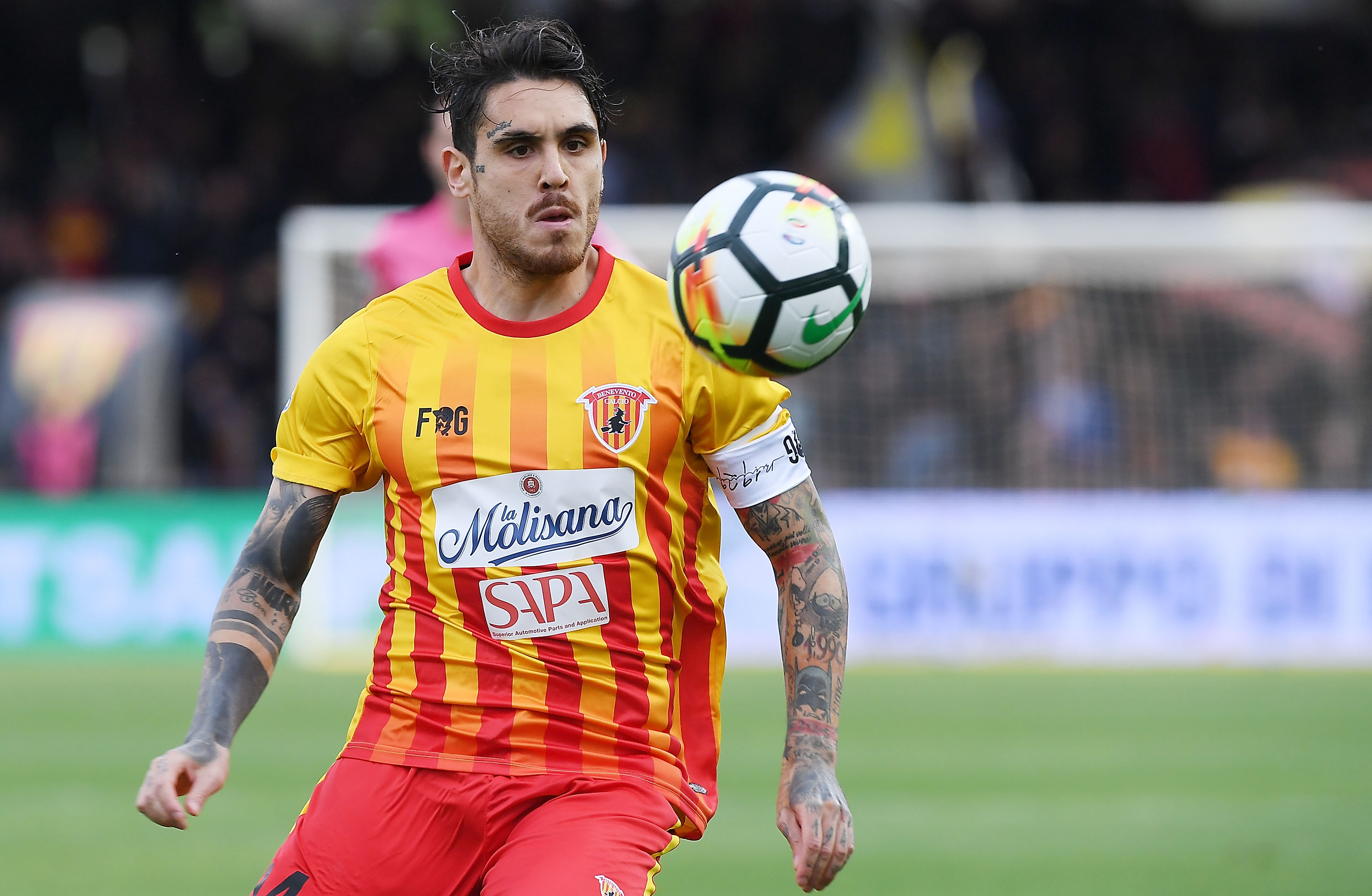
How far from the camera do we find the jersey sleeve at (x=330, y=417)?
358cm

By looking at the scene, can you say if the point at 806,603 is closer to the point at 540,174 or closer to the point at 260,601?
the point at 540,174

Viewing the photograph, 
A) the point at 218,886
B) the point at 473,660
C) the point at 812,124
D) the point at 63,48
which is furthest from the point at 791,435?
the point at 63,48

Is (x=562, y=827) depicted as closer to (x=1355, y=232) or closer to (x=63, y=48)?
(x=1355, y=232)

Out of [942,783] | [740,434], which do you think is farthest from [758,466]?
[942,783]

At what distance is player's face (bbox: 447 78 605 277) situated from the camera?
3.52 metres

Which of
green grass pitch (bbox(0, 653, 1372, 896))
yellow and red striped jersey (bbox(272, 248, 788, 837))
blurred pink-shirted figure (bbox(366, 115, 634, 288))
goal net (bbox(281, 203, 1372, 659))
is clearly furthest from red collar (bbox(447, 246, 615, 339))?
goal net (bbox(281, 203, 1372, 659))

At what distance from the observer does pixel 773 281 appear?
335 cm

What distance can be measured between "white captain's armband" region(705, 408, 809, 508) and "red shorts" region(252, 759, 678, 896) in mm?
619

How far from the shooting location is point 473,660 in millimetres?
3432

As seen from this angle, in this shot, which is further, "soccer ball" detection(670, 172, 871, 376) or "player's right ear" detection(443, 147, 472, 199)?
"player's right ear" detection(443, 147, 472, 199)

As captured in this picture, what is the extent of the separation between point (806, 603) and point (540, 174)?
101 centimetres

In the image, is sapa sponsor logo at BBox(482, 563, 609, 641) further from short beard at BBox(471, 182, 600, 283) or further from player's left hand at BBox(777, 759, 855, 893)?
short beard at BBox(471, 182, 600, 283)

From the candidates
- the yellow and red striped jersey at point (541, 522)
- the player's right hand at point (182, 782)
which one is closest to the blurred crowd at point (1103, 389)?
the yellow and red striped jersey at point (541, 522)

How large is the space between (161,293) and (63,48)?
17.6 feet
